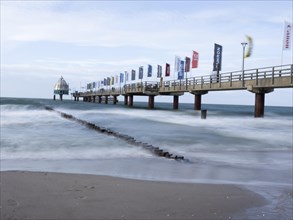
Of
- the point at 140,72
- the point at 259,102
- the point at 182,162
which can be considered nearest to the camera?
the point at 182,162

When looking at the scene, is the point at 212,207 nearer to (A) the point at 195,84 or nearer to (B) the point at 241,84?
(B) the point at 241,84

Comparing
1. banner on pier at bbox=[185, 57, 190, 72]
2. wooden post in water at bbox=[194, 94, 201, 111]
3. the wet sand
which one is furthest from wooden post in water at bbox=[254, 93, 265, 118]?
the wet sand

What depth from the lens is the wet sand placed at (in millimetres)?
6375

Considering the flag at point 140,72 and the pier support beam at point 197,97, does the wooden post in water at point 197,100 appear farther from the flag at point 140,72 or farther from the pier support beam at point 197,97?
the flag at point 140,72

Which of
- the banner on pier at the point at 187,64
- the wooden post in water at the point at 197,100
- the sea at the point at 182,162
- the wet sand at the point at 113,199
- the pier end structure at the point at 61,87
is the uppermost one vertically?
the banner on pier at the point at 187,64

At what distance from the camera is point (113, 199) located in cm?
732

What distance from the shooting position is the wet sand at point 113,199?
638 cm

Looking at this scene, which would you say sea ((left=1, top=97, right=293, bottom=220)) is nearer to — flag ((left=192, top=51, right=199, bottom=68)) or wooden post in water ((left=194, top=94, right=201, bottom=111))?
wooden post in water ((left=194, top=94, right=201, bottom=111))

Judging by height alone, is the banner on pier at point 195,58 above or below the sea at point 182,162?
above

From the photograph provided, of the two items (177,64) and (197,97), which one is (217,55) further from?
(177,64)

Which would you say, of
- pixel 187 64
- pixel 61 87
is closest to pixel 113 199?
pixel 187 64

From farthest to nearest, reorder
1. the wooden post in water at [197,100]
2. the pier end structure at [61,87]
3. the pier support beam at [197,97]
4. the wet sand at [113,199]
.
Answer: the pier end structure at [61,87] → the wooden post in water at [197,100] → the pier support beam at [197,97] → the wet sand at [113,199]

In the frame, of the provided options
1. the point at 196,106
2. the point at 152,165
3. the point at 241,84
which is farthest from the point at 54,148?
the point at 196,106

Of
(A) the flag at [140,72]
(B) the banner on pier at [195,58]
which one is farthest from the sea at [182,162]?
(A) the flag at [140,72]
